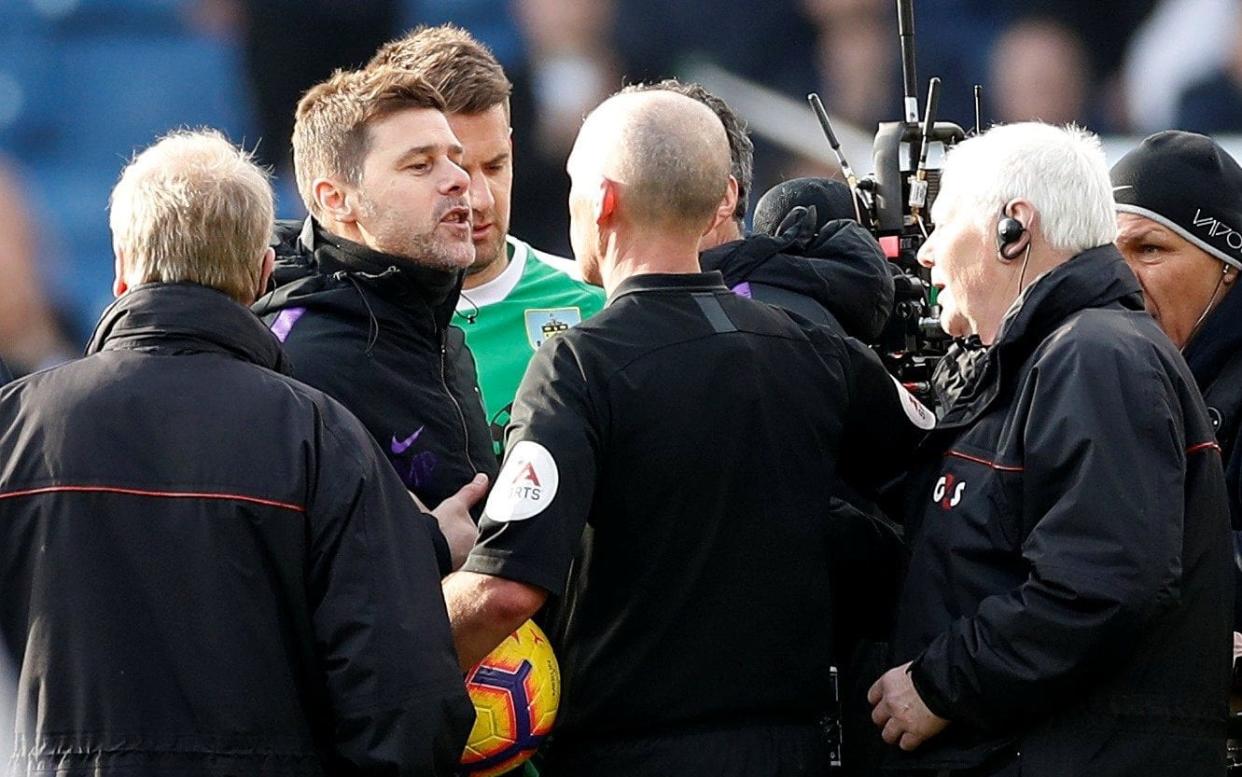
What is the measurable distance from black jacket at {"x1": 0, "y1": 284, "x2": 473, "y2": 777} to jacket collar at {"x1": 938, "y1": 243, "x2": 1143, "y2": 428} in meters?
1.01

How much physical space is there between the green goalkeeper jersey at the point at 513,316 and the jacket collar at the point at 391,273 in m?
0.62

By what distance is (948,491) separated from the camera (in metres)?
3.05

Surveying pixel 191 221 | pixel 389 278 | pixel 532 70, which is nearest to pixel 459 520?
pixel 389 278

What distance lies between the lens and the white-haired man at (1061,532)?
2.83 m

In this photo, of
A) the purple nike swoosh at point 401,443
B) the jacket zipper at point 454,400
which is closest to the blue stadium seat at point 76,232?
the jacket zipper at point 454,400

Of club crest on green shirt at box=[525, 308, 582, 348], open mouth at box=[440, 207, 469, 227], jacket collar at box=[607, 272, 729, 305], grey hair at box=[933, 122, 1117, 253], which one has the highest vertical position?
grey hair at box=[933, 122, 1117, 253]

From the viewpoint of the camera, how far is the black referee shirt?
294 cm

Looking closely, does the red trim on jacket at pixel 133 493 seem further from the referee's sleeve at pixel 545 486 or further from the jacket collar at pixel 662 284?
the jacket collar at pixel 662 284

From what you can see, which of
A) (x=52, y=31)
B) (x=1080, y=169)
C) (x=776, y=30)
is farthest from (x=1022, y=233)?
(x=52, y=31)

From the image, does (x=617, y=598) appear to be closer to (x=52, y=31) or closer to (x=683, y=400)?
(x=683, y=400)

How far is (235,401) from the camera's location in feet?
8.64

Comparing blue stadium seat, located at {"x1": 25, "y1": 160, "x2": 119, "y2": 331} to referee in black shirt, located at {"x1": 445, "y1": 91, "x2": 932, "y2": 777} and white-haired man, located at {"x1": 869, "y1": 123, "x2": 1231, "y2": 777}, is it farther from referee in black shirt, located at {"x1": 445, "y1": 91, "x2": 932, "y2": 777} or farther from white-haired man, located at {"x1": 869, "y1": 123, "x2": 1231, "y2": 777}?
white-haired man, located at {"x1": 869, "y1": 123, "x2": 1231, "y2": 777}

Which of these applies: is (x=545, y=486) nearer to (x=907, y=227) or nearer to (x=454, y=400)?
(x=454, y=400)

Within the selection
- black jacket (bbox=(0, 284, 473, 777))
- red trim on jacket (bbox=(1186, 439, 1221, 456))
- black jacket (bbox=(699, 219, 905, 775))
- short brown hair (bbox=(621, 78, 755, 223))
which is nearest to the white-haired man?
red trim on jacket (bbox=(1186, 439, 1221, 456))
